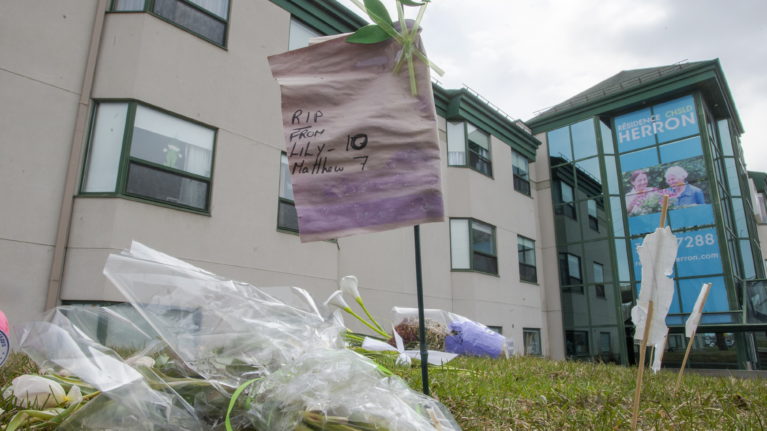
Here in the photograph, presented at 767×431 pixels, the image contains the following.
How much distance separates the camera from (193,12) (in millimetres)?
8688

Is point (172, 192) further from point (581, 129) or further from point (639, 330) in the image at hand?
point (581, 129)

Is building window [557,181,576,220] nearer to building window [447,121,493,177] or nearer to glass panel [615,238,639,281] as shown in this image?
glass panel [615,238,639,281]

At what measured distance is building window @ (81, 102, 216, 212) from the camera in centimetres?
720

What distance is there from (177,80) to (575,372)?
7723 millimetres

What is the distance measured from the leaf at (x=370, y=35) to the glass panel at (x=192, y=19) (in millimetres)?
7206

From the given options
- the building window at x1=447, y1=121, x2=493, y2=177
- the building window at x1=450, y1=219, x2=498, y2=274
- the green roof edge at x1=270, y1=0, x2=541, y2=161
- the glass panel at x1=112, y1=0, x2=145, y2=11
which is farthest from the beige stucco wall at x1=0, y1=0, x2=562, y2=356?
the building window at x1=447, y1=121, x2=493, y2=177

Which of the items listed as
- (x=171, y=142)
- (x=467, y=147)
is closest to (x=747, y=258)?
(x=467, y=147)

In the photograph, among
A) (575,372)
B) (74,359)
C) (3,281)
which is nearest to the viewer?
(74,359)

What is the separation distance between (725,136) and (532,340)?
11.6m

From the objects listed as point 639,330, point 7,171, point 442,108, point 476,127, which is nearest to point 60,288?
point 7,171

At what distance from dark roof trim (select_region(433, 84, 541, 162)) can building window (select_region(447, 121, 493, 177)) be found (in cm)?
26

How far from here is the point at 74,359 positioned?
1.81 meters

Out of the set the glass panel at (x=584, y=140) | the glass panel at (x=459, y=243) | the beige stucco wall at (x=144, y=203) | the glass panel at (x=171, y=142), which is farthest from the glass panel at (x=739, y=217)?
the glass panel at (x=171, y=142)

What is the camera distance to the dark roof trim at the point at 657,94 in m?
16.2
